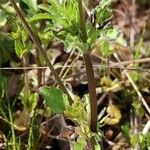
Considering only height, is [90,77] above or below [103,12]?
below

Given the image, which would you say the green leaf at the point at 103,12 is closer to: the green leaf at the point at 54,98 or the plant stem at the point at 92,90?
the plant stem at the point at 92,90

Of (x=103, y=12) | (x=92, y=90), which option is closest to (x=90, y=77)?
(x=92, y=90)

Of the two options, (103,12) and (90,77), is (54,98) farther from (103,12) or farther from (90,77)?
(103,12)

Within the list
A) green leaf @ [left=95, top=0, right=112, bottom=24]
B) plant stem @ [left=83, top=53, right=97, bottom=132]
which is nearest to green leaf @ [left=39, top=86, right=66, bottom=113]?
plant stem @ [left=83, top=53, right=97, bottom=132]

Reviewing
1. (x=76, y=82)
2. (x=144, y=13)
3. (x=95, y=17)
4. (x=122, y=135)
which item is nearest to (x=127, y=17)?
(x=144, y=13)

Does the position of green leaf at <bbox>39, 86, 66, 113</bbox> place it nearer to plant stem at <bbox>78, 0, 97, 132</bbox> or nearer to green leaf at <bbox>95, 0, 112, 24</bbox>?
plant stem at <bbox>78, 0, 97, 132</bbox>

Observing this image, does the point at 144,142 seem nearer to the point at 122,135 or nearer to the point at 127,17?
the point at 122,135

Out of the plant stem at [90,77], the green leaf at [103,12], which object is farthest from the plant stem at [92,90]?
the green leaf at [103,12]

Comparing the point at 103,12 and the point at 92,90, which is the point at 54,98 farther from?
the point at 103,12

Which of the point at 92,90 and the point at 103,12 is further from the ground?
the point at 103,12
